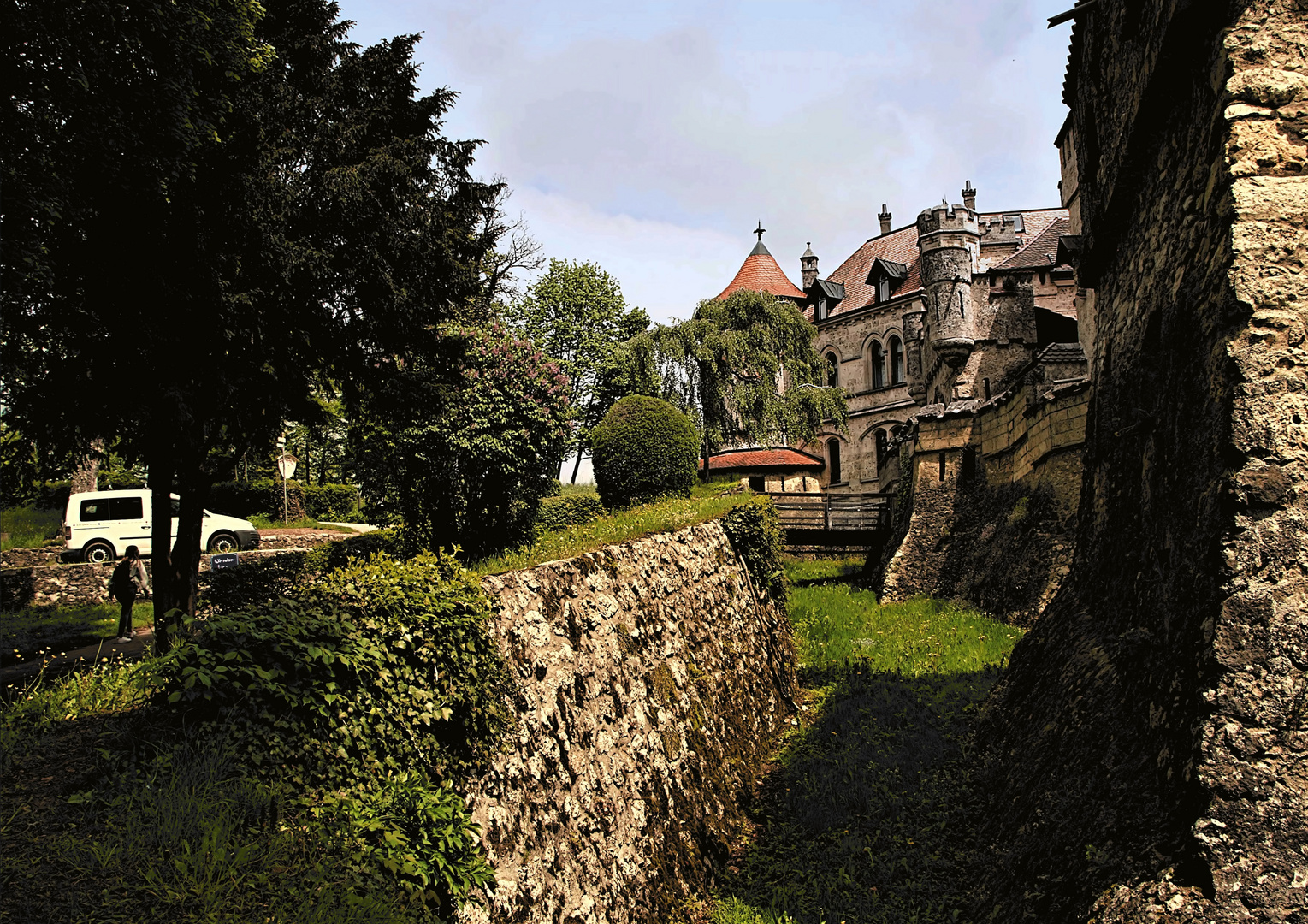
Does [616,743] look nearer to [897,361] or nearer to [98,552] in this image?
[98,552]

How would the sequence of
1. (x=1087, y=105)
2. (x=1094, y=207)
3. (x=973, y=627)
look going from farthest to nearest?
1. (x=973, y=627)
2. (x=1087, y=105)
3. (x=1094, y=207)

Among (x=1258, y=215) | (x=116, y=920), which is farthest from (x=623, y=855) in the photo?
(x=1258, y=215)

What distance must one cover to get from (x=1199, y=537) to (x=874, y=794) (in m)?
5.66

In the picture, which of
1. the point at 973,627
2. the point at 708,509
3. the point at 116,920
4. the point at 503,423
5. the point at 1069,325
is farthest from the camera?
the point at 1069,325

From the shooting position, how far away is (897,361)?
Answer: 39.2 metres

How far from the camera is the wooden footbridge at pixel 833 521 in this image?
2183cm

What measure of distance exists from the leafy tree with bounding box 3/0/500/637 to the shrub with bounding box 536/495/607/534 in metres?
6.93

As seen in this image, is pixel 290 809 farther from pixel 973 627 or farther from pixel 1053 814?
pixel 973 627

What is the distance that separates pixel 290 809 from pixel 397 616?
1.30 metres

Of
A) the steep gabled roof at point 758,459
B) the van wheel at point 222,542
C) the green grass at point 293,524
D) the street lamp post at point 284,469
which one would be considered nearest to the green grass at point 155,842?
the van wheel at point 222,542

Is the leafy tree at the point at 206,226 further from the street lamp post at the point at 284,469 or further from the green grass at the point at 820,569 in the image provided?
the street lamp post at the point at 284,469

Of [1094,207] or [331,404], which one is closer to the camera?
[1094,207]

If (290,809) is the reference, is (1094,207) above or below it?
above

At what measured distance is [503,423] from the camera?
1741cm
